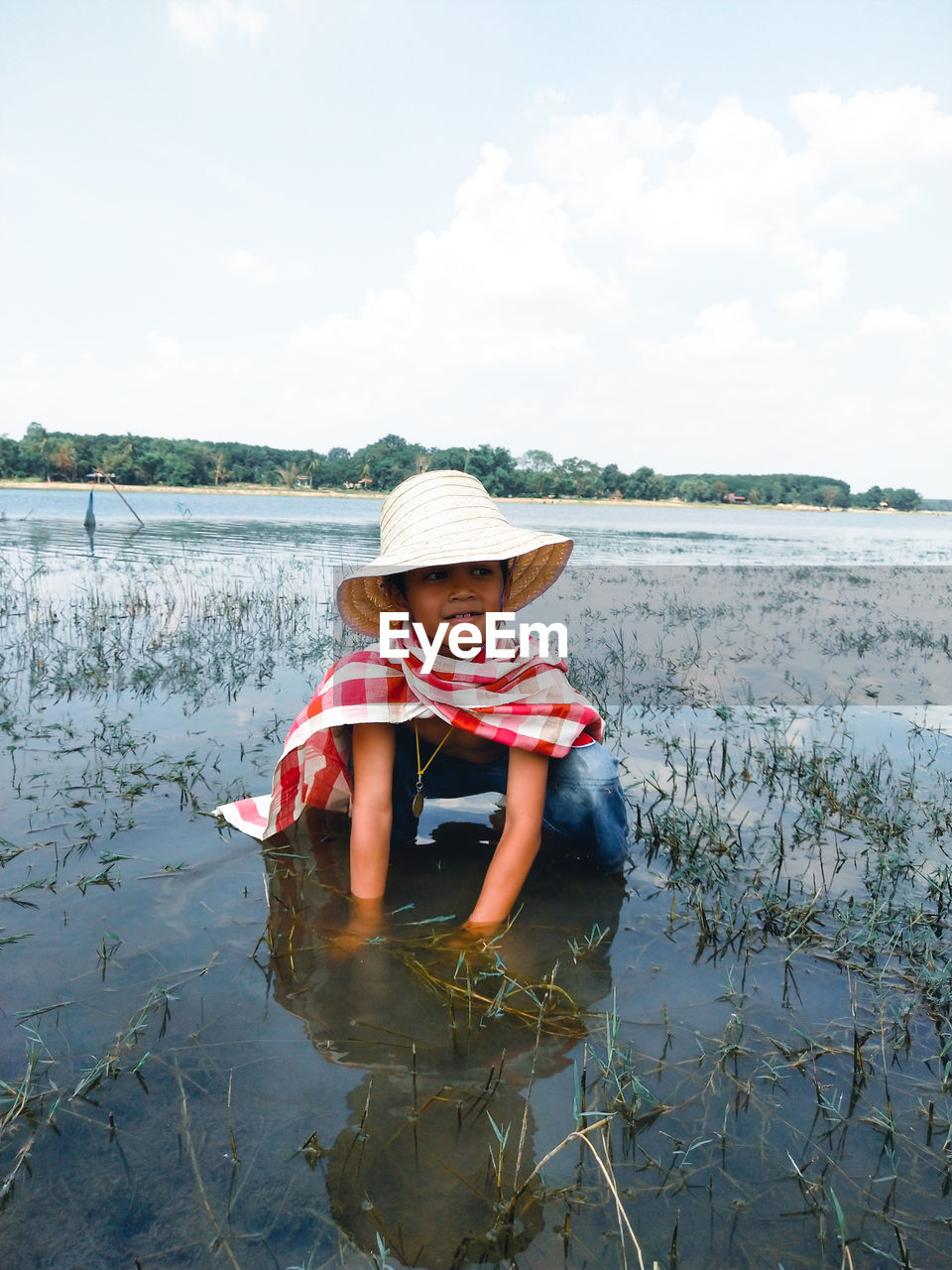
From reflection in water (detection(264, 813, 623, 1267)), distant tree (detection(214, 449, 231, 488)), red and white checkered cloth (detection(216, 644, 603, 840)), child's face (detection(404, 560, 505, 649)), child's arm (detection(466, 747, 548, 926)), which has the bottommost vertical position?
reflection in water (detection(264, 813, 623, 1267))

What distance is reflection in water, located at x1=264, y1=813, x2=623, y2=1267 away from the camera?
1.52 meters

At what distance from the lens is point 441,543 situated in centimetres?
265

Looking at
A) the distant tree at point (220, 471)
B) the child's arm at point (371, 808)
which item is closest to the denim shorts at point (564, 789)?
the child's arm at point (371, 808)

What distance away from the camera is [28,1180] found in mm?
1547

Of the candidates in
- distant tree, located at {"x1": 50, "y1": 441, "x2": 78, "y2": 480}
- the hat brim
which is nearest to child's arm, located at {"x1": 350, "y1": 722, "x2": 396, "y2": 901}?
the hat brim

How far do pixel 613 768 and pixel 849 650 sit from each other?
5.61 m

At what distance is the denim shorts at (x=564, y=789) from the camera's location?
285cm

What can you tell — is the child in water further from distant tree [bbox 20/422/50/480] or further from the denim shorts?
distant tree [bbox 20/422/50/480]

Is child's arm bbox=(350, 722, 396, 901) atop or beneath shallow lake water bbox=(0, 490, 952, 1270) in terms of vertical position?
atop

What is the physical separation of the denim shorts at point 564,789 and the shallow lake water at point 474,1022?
0.16m

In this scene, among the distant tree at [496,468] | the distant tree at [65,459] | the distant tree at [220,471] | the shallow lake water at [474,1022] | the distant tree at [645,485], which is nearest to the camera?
the shallow lake water at [474,1022]

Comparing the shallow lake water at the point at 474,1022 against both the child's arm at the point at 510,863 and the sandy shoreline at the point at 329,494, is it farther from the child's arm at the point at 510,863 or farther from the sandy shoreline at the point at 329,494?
the sandy shoreline at the point at 329,494

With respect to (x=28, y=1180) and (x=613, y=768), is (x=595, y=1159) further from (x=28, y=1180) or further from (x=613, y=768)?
(x=613, y=768)

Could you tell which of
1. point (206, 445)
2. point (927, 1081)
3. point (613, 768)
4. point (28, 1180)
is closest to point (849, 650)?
point (613, 768)
